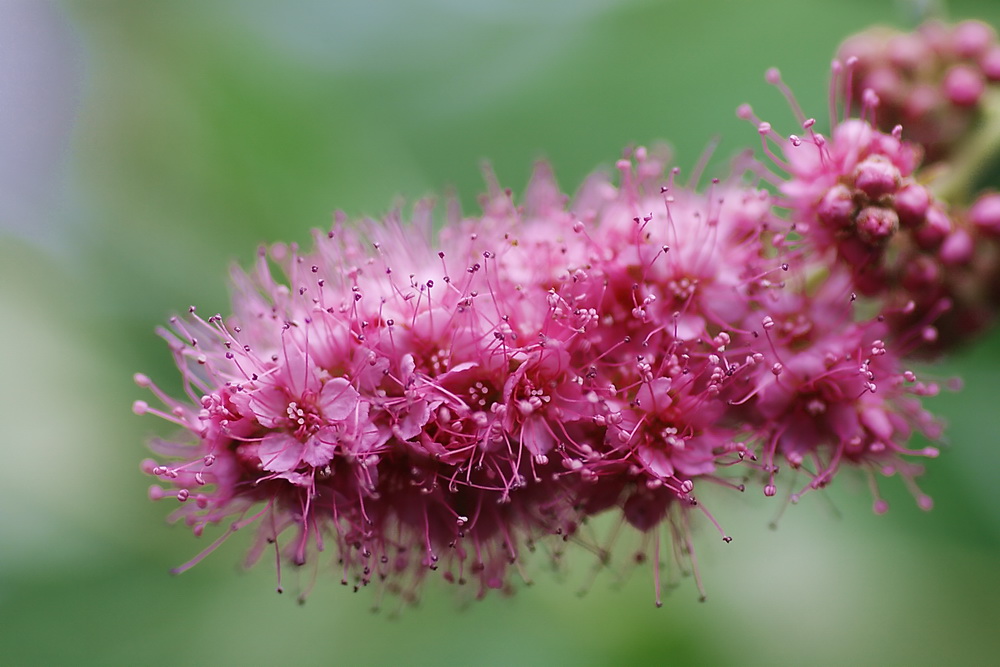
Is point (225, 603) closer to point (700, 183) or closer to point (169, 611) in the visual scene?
point (169, 611)

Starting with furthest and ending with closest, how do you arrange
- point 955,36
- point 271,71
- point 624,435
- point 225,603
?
1. point 271,71
2. point 225,603
3. point 955,36
4. point 624,435

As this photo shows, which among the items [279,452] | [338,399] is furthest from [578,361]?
[279,452]

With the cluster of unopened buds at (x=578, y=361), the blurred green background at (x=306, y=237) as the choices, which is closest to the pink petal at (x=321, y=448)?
the cluster of unopened buds at (x=578, y=361)

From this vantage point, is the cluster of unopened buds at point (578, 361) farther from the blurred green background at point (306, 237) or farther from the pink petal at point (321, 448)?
the blurred green background at point (306, 237)

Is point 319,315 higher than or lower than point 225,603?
higher

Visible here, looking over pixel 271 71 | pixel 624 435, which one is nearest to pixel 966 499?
pixel 624 435
